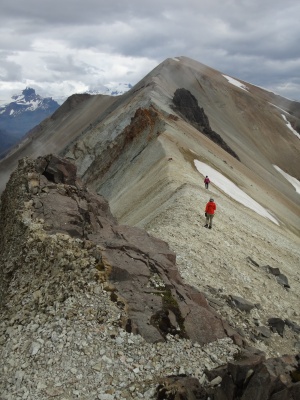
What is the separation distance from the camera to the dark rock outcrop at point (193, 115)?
87.1 m

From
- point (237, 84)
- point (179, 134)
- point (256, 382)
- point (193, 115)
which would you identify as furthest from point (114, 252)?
point (237, 84)

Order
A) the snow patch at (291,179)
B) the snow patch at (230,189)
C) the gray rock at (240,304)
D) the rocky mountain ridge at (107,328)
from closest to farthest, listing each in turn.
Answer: the rocky mountain ridge at (107,328)
the gray rock at (240,304)
the snow patch at (230,189)
the snow patch at (291,179)

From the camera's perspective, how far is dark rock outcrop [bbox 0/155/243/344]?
45.6 feet

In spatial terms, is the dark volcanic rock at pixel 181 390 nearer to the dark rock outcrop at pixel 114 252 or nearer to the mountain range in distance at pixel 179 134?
the dark rock outcrop at pixel 114 252

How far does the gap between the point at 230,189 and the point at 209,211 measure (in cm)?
2230

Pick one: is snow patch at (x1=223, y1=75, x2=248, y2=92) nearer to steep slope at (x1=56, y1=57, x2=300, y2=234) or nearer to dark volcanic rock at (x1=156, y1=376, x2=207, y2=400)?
steep slope at (x1=56, y1=57, x2=300, y2=234)

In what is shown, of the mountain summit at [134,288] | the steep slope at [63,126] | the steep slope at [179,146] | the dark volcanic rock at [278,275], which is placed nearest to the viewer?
the mountain summit at [134,288]

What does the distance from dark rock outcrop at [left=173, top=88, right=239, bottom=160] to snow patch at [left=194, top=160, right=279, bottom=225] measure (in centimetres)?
3502

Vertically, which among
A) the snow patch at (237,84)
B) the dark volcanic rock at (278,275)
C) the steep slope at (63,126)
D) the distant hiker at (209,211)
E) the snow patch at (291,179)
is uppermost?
the snow patch at (237,84)

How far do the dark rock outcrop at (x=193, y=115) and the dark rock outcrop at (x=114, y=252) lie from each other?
216ft

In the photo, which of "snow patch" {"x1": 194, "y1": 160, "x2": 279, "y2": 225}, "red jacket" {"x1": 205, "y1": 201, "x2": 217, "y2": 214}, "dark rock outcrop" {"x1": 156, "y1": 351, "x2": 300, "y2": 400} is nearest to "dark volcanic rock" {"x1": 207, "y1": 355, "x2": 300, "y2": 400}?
"dark rock outcrop" {"x1": 156, "y1": 351, "x2": 300, "y2": 400}

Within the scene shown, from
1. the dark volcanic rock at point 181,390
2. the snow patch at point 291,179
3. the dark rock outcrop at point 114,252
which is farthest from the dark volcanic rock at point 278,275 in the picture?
the snow patch at point 291,179

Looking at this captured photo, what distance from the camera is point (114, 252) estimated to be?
16172mm

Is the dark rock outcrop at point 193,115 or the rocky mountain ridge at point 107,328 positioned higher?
the dark rock outcrop at point 193,115
